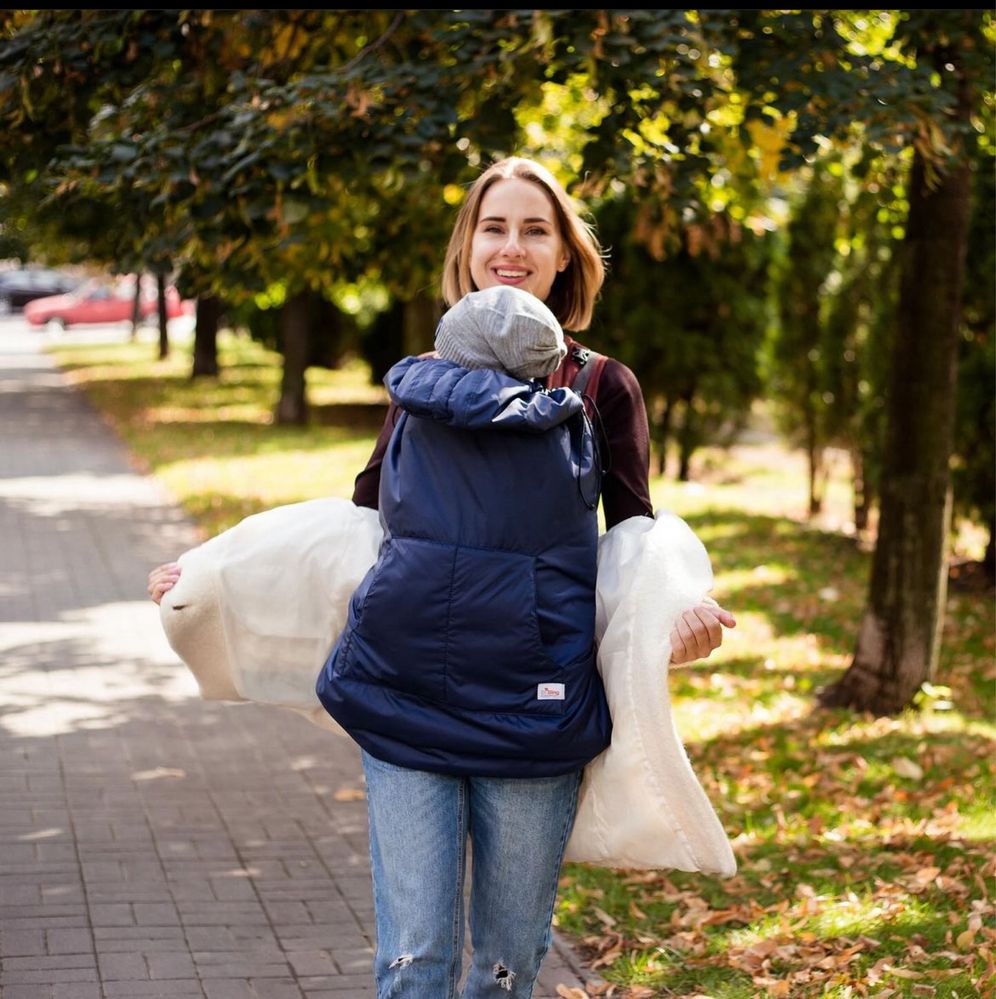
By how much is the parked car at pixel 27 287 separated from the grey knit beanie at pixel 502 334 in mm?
54852

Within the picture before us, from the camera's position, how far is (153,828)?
548 cm

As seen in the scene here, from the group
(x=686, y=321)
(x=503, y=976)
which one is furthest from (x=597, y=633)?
(x=686, y=321)

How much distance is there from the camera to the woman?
112 inches

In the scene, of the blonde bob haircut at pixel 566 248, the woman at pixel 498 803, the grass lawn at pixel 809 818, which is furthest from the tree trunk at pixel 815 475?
the woman at pixel 498 803

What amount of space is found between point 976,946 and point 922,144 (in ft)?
9.89

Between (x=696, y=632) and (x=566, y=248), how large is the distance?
36.1 inches

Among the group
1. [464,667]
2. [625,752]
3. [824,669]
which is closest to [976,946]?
[625,752]

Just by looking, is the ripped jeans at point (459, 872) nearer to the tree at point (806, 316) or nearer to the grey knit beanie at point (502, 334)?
the grey knit beanie at point (502, 334)

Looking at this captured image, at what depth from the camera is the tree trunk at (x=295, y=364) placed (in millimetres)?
19828

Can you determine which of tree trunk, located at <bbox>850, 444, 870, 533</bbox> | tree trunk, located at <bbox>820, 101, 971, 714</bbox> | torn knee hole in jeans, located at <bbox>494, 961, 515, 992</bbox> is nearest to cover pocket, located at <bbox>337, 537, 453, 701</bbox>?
torn knee hole in jeans, located at <bbox>494, 961, 515, 992</bbox>

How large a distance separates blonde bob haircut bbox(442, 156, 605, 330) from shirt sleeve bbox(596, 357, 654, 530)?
0.25 m

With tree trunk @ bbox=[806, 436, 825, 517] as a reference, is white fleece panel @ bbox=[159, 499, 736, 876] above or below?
above

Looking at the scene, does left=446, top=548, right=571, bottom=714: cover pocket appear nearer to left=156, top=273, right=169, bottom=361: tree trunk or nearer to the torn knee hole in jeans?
the torn knee hole in jeans

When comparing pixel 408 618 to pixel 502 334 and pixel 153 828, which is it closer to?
pixel 502 334
